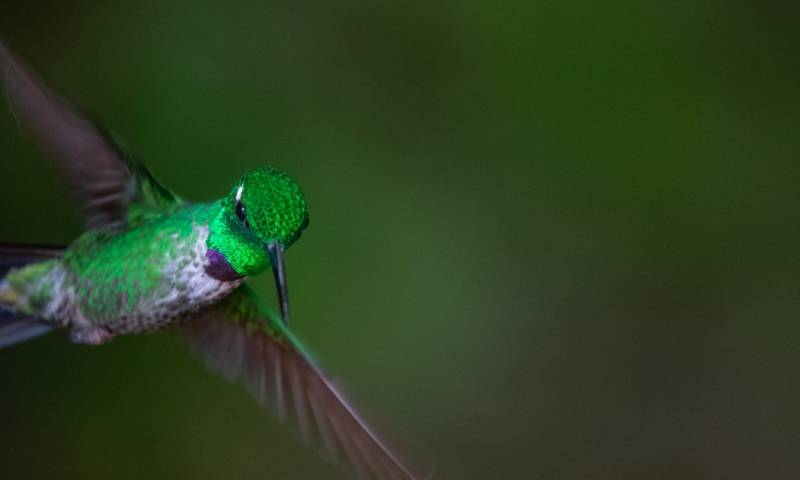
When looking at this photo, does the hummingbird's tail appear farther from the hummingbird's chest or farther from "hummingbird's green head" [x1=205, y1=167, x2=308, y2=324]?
"hummingbird's green head" [x1=205, y1=167, x2=308, y2=324]

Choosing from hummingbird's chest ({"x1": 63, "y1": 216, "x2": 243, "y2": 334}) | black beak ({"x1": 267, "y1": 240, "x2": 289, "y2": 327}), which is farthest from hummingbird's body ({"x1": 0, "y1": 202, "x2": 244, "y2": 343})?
black beak ({"x1": 267, "y1": 240, "x2": 289, "y2": 327})

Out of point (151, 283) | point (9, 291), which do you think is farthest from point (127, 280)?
point (9, 291)

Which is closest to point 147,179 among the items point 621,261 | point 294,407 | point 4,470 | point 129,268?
point 129,268

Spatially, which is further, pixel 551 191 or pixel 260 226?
pixel 551 191

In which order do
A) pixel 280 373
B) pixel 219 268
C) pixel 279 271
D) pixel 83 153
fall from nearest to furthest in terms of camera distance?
pixel 279 271
pixel 219 268
pixel 83 153
pixel 280 373

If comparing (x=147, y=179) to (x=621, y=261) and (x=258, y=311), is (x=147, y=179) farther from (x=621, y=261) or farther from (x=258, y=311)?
(x=621, y=261)


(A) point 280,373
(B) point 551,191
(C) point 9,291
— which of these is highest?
(C) point 9,291

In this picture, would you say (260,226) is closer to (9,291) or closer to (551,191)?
(9,291)

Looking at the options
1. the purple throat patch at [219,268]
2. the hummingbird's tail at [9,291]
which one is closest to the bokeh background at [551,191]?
the hummingbird's tail at [9,291]
